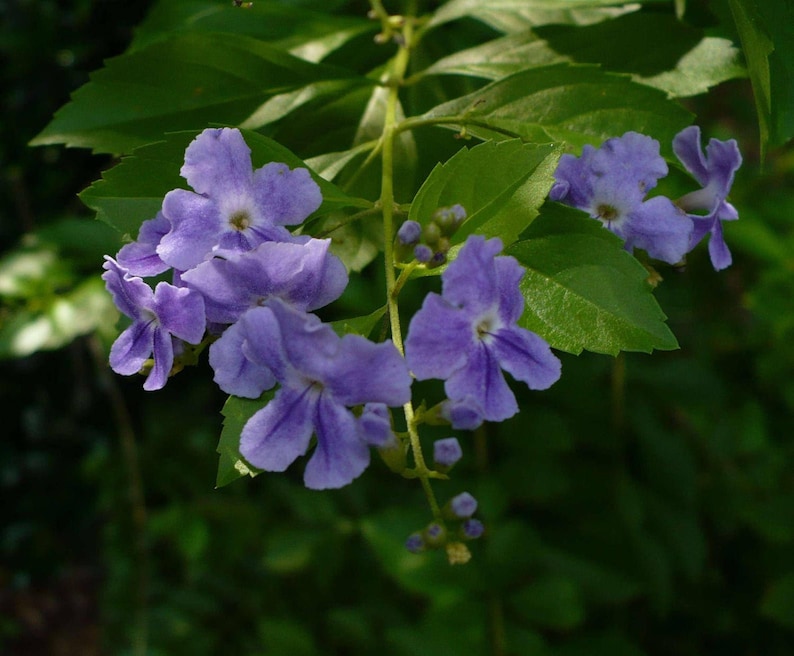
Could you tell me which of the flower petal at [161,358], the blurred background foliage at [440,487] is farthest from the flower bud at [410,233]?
the blurred background foliage at [440,487]

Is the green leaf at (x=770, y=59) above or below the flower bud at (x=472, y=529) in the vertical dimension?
above

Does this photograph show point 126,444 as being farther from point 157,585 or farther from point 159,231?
point 159,231

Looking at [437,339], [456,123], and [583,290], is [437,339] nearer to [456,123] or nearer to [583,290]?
[583,290]

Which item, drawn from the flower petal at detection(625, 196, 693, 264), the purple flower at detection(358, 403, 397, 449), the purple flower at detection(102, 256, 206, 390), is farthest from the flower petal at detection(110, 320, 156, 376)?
the flower petal at detection(625, 196, 693, 264)

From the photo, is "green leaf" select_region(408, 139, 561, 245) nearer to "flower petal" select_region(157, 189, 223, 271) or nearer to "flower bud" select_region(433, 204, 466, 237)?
"flower bud" select_region(433, 204, 466, 237)

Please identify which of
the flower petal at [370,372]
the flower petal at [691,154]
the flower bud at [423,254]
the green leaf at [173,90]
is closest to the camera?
the flower petal at [370,372]

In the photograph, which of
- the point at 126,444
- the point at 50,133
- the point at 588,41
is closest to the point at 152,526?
the point at 126,444

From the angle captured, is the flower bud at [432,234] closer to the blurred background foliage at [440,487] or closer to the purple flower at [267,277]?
the purple flower at [267,277]
